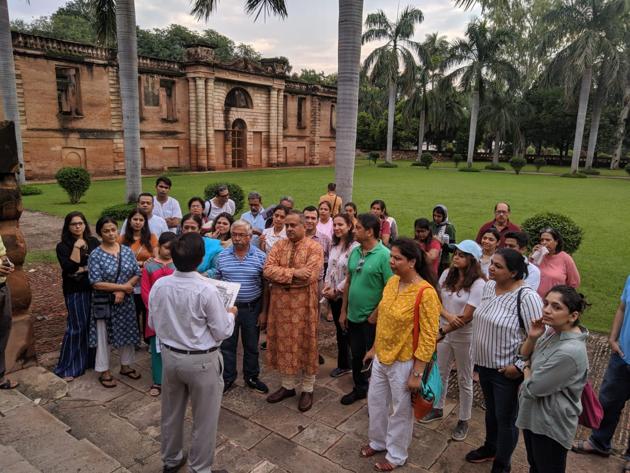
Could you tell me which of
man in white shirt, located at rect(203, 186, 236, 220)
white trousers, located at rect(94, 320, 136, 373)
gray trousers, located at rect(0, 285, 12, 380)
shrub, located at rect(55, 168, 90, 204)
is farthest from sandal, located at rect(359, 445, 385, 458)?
shrub, located at rect(55, 168, 90, 204)

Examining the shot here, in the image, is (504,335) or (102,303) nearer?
(504,335)

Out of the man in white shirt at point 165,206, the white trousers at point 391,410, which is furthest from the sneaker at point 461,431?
the man in white shirt at point 165,206

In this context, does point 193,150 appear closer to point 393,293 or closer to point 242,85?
point 242,85

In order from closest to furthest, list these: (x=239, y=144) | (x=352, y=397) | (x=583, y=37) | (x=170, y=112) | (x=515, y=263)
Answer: (x=515, y=263) → (x=352, y=397) → (x=583, y=37) → (x=170, y=112) → (x=239, y=144)

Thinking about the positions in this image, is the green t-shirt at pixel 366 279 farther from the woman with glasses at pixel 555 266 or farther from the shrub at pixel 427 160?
the shrub at pixel 427 160

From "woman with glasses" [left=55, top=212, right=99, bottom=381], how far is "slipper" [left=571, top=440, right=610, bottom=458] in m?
4.65

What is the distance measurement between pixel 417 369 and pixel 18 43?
26901 millimetres

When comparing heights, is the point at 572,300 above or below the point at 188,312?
above

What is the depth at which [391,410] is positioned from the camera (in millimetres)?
3475

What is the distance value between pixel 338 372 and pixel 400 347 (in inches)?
73.4

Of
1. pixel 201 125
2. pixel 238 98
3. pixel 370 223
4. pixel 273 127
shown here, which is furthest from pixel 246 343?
pixel 273 127

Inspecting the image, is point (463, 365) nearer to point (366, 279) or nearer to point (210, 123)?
point (366, 279)

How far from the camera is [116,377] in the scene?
4.68 m

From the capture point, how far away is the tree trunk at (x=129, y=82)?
11344 millimetres
